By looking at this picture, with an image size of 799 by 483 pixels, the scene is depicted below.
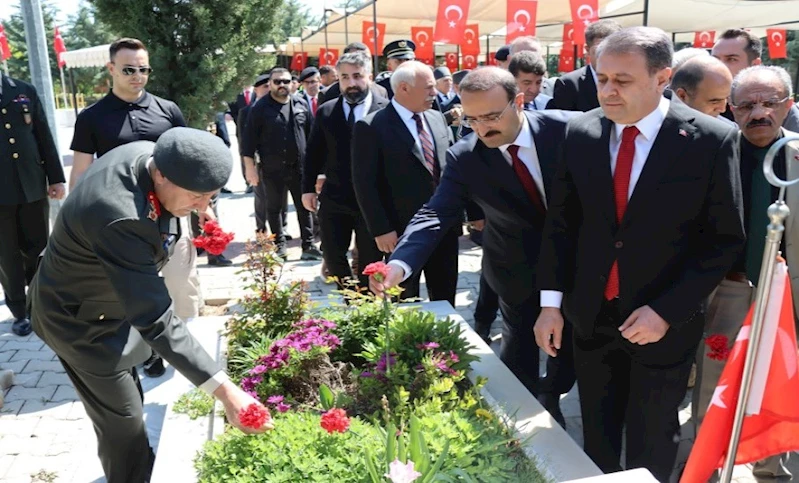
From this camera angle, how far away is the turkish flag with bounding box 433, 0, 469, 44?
28.7ft

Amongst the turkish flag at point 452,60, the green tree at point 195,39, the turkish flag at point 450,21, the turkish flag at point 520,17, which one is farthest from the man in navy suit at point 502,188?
the turkish flag at point 452,60

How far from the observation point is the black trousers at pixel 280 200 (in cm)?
759

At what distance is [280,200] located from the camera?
7.67 meters

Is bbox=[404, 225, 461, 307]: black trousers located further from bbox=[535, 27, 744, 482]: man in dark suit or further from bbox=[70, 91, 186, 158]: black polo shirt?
bbox=[70, 91, 186, 158]: black polo shirt

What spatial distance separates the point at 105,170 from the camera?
2438mm

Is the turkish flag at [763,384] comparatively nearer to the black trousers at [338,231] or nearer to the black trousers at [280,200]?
the black trousers at [338,231]

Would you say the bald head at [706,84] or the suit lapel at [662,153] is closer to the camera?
the suit lapel at [662,153]

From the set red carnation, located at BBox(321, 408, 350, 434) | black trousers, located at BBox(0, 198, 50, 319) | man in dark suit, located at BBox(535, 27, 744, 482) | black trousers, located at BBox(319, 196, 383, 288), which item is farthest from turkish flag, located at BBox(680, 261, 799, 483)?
black trousers, located at BBox(0, 198, 50, 319)

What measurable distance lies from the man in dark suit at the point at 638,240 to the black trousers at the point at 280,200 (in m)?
5.18

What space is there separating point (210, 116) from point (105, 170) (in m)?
5.06

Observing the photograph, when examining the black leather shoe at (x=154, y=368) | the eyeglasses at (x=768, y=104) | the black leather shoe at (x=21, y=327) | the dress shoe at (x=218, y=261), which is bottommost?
the dress shoe at (x=218, y=261)

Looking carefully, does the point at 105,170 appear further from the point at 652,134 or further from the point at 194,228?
the point at 194,228

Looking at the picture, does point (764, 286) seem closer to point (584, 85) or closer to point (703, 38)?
point (584, 85)

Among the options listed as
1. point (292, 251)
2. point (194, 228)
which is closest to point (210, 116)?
point (194, 228)
